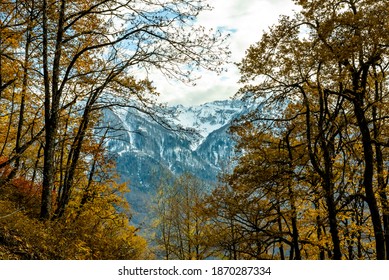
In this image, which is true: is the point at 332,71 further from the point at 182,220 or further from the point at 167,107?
the point at 182,220

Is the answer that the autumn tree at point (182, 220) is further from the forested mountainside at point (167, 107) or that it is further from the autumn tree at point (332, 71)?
the autumn tree at point (332, 71)

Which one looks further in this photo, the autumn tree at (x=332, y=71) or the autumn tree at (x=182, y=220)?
the autumn tree at (x=182, y=220)

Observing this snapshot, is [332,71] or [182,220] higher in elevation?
[332,71]

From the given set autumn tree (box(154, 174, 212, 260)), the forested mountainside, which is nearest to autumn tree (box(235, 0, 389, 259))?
the forested mountainside

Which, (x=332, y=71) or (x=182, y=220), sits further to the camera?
(x=182, y=220)

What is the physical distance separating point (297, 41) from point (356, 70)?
2332 millimetres

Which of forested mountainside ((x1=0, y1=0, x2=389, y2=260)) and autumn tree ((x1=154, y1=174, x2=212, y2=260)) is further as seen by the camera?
autumn tree ((x1=154, y1=174, x2=212, y2=260))

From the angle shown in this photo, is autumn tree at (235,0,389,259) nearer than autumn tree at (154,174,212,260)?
Yes

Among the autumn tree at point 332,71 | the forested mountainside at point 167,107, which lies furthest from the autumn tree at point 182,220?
the autumn tree at point 332,71

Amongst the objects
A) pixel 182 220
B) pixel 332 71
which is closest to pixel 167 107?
pixel 332 71

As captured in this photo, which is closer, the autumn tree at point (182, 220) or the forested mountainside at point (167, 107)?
the forested mountainside at point (167, 107)

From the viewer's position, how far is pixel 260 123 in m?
14.7

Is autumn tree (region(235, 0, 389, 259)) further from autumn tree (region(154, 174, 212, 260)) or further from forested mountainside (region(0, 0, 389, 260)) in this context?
autumn tree (region(154, 174, 212, 260))
